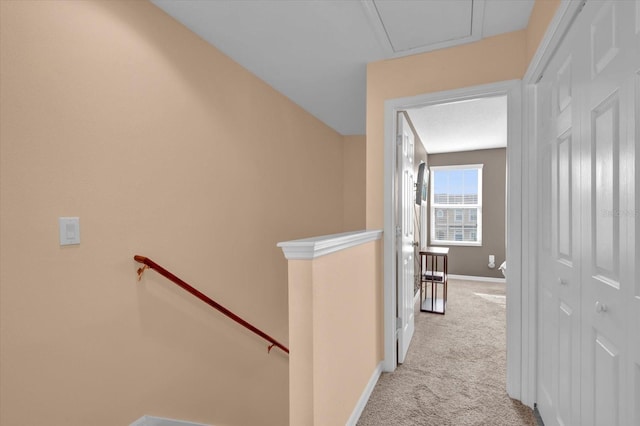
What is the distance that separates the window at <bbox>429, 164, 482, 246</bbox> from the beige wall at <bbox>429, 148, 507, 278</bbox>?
0.10m

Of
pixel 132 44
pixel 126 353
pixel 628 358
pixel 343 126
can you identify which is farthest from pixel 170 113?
pixel 343 126

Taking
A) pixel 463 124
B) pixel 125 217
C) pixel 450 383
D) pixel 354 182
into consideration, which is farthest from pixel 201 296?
pixel 463 124

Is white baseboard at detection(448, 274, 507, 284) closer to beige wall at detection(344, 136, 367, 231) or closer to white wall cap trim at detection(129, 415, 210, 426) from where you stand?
beige wall at detection(344, 136, 367, 231)

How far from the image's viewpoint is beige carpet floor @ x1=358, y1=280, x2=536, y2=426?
72.4 inches

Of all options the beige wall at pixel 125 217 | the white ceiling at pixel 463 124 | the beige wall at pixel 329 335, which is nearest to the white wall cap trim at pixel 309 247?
the beige wall at pixel 329 335

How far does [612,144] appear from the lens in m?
0.94

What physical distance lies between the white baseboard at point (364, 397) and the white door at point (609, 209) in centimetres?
109

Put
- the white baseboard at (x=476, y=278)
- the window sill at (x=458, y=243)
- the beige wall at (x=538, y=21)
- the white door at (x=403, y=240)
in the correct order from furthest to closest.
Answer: the window sill at (x=458, y=243)
the white baseboard at (x=476, y=278)
the white door at (x=403, y=240)
the beige wall at (x=538, y=21)

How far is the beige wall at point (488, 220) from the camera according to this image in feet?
18.5

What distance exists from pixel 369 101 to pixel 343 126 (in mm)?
2151

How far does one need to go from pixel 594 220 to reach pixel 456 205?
534cm

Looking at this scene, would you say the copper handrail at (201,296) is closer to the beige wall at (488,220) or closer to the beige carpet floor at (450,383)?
the beige carpet floor at (450,383)

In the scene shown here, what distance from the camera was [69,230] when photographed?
145 cm

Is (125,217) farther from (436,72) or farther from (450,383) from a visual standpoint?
(450,383)
